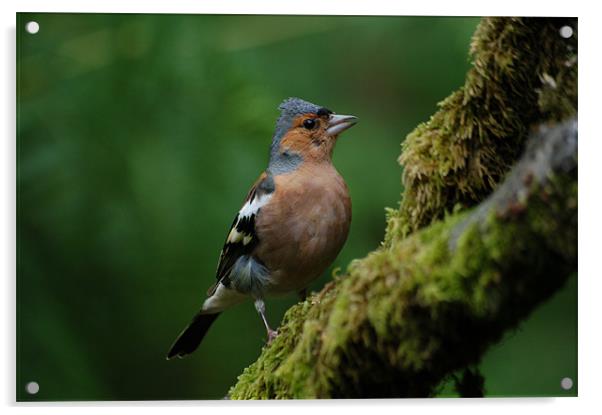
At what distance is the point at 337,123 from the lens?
377cm

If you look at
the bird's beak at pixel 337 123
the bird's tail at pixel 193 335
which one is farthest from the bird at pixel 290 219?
the bird's tail at pixel 193 335

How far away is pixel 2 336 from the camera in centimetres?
339

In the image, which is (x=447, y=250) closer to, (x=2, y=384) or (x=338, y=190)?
(x=338, y=190)

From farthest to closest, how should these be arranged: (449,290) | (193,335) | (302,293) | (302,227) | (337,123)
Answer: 1. (193,335)
2. (302,293)
3. (337,123)
4. (302,227)
5. (449,290)

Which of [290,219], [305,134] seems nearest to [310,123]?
[305,134]

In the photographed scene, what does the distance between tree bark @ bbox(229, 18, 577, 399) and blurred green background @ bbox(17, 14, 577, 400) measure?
92cm

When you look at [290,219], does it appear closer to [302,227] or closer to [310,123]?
[302,227]

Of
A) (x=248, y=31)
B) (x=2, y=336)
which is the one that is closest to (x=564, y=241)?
(x=248, y=31)

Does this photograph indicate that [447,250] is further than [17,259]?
No

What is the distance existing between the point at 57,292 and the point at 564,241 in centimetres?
272

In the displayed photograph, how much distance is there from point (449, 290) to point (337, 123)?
72.2 inches

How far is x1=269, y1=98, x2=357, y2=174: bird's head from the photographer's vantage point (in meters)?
3.77

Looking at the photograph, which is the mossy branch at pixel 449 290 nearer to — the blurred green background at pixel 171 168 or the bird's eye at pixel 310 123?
the blurred green background at pixel 171 168

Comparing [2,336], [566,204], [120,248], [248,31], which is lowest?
[2,336]
